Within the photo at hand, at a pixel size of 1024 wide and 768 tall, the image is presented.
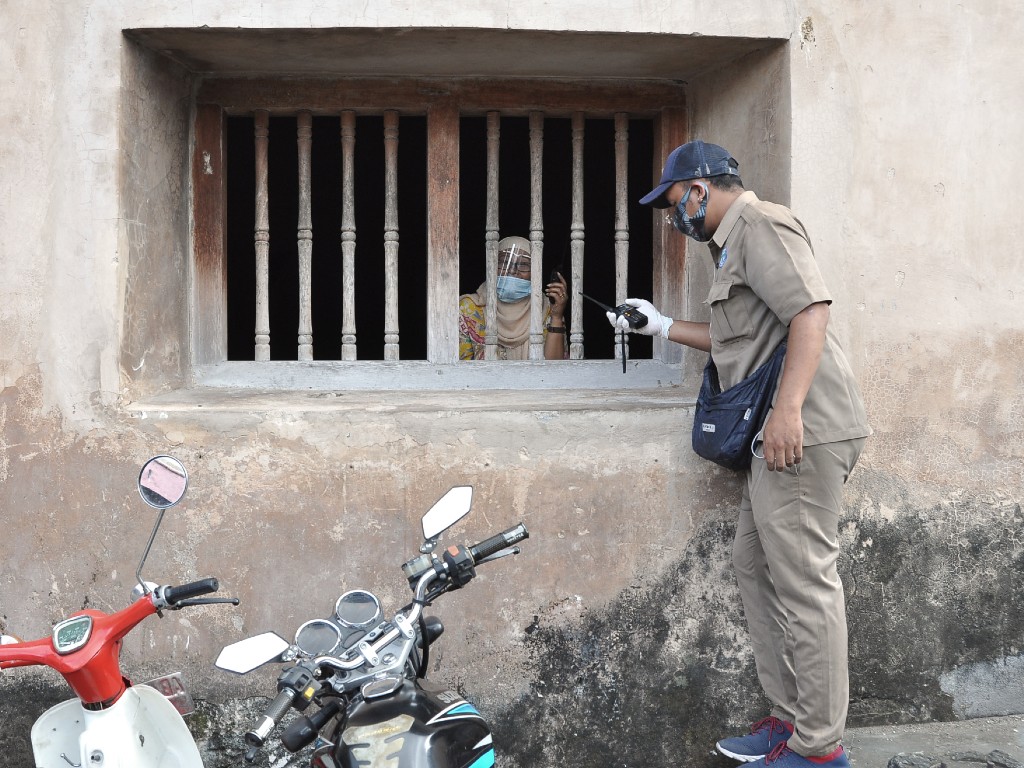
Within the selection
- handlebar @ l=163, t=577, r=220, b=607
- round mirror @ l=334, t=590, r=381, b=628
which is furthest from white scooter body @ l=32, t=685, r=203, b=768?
round mirror @ l=334, t=590, r=381, b=628

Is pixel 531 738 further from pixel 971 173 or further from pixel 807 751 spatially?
pixel 971 173

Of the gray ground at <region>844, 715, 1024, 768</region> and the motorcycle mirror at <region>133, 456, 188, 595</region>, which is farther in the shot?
the gray ground at <region>844, 715, 1024, 768</region>

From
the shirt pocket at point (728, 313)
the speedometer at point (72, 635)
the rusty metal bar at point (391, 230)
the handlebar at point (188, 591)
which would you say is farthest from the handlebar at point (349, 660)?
the rusty metal bar at point (391, 230)

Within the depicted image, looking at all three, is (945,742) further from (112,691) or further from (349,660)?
(112,691)

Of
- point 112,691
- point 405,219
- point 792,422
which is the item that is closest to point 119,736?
point 112,691

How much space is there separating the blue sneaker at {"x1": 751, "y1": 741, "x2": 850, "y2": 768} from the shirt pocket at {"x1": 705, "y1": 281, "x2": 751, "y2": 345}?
1.31 m

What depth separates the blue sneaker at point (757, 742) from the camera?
3195mm

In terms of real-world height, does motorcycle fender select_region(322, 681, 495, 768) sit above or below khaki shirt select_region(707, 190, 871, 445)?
below

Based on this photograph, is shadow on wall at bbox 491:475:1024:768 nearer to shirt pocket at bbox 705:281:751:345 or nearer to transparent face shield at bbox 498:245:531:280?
shirt pocket at bbox 705:281:751:345

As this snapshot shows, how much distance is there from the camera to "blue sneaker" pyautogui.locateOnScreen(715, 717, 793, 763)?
3195mm

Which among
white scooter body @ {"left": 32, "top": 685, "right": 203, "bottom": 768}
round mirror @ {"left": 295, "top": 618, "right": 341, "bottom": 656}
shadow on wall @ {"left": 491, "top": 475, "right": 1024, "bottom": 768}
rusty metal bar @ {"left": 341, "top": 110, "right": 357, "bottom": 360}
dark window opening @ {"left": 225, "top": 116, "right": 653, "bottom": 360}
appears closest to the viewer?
round mirror @ {"left": 295, "top": 618, "right": 341, "bottom": 656}

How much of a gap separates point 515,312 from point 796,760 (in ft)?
6.90

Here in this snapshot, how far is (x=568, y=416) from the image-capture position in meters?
3.47

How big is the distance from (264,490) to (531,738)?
1.29m
